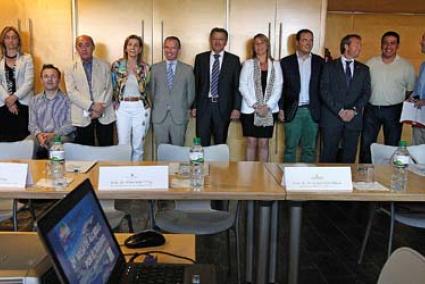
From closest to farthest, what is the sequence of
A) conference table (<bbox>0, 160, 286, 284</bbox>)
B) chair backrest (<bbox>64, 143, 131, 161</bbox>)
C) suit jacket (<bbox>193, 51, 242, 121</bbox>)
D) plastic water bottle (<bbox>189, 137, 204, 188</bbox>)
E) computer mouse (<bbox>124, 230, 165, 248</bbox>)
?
computer mouse (<bbox>124, 230, 165, 248</bbox>)
conference table (<bbox>0, 160, 286, 284</bbox>)
plastic water bottle (<bbox>189, 137, 204, 188</bbox>)
chair backrest (<bbox>64, 143, 131, 161</bbox>)
suit jacket (<bbox>193, 51, 242, 121</bbox>)

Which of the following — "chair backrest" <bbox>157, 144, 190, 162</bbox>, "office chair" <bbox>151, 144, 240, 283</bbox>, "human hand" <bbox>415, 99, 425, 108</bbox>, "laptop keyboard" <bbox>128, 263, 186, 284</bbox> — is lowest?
"office chair" <bbox>151, 144, 240, 283</bbox>

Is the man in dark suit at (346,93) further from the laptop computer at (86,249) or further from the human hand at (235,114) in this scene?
the laptop computer at (86,249)

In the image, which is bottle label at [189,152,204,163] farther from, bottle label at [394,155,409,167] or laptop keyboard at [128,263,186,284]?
laptop keyboard at [128,263,186,284]

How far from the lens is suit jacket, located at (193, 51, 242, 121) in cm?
468

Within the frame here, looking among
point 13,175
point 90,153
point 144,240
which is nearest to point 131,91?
point 90,153

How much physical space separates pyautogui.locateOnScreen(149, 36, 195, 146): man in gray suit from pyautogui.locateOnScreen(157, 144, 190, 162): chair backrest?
163 cm

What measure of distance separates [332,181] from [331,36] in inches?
232

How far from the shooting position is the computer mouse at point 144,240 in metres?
1.49

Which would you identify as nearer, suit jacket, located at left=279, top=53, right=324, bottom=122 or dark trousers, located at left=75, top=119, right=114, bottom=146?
dark trousers, located at left=75, top=119, right=114, bottom=146

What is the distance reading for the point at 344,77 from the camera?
4.50 meters

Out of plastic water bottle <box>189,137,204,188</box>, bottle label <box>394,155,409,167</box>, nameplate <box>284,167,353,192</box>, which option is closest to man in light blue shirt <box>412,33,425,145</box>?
bottle label <box>394,155,409,167</box>

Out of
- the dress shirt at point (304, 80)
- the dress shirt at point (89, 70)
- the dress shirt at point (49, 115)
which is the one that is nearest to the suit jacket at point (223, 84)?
the dress shirt at point (304, 80)

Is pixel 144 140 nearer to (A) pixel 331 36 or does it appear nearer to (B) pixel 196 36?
(B) pixel 196 36

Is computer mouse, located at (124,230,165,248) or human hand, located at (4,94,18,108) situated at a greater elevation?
human hand, located at (4,94,18,108)
